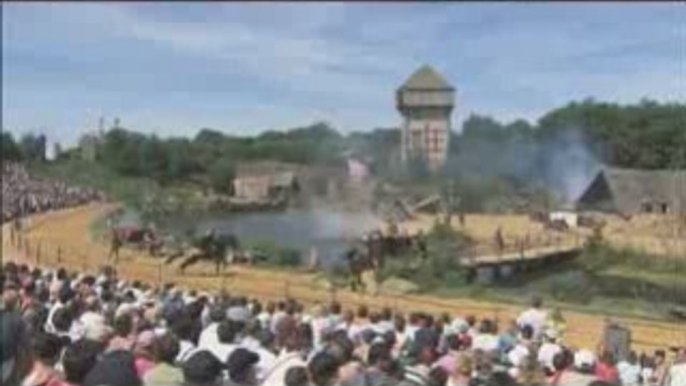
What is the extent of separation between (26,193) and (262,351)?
192ft

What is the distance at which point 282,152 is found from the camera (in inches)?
6471

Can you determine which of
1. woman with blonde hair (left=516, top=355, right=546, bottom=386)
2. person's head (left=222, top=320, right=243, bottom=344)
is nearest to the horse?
person's head (left=222, top=320, right=243, bottom=344)

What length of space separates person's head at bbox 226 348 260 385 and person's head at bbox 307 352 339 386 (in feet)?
1.61

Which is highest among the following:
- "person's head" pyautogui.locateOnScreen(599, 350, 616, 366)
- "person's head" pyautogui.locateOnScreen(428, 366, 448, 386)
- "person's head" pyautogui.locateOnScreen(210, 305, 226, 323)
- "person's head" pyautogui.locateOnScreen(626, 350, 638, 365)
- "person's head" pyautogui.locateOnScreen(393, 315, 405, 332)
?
"person's head" pyautogui.locateOnScreen(210, 305, 226, 323)

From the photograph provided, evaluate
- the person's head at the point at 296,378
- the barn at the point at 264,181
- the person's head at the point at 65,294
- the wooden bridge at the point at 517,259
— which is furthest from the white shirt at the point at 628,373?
the barn at the point at 264,181

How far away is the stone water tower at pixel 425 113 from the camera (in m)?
158

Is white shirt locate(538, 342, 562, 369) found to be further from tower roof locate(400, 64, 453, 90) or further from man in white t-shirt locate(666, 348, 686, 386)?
tower roof locate(400, 64, 453, 90)

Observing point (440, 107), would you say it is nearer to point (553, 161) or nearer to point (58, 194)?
point (553, 161)

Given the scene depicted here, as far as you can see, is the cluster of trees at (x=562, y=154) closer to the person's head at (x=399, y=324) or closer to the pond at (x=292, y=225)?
the pond at (x=292, y=225)

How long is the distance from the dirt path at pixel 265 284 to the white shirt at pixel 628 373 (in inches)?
400

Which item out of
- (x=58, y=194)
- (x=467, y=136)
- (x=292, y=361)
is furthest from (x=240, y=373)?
(x=467, y=136)

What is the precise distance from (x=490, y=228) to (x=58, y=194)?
78.8 feet

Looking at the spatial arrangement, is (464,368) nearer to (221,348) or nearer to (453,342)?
(221,348)

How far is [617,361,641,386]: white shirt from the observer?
44.0ft
